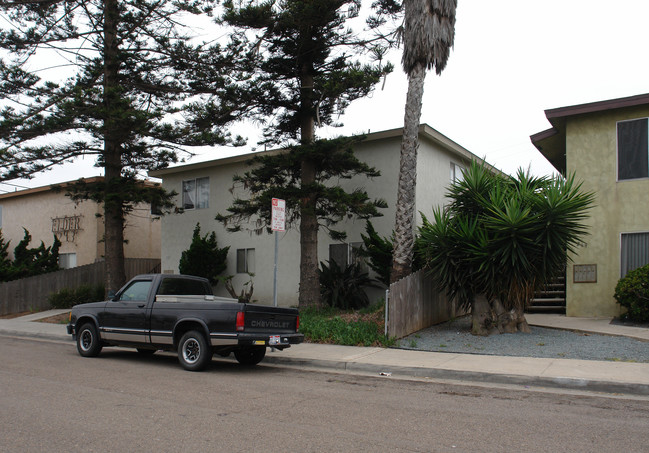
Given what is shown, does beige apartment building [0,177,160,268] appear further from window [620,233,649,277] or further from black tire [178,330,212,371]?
window [620,233,649,277]

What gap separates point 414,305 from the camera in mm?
12820

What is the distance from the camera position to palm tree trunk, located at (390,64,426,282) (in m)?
13.2

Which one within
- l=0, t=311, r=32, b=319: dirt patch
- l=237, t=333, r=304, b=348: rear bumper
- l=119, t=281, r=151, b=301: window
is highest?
l=119, t=281, r=151, b=301: window

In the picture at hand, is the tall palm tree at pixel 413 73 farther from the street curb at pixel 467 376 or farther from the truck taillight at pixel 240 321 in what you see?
the truck taillight at pixel 240 321

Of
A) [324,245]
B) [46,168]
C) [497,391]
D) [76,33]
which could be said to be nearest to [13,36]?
[76,33]

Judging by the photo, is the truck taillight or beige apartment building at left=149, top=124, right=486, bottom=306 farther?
beige apartment building at left=149, top=124, right=486, bottom=306

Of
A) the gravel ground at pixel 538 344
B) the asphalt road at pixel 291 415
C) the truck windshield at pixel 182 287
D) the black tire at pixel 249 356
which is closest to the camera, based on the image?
the asphalt road at pixel 291 415

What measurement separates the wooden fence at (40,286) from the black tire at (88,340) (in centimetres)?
1268

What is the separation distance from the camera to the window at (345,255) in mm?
18203

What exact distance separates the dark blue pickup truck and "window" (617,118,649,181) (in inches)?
405

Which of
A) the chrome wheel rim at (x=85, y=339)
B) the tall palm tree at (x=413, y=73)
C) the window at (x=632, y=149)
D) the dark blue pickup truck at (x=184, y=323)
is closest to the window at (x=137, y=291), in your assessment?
the dark blue pickup truck at (x=184, y=323)

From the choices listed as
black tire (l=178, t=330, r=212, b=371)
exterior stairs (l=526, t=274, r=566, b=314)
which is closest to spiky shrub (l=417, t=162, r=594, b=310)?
exterior stairs (l=526, t=274, r=566, b=314)

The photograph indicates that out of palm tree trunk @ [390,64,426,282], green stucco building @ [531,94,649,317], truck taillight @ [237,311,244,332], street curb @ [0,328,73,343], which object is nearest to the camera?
truck taillight @ [237,311,244,332]

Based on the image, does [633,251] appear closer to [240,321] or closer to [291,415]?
[240,321]
